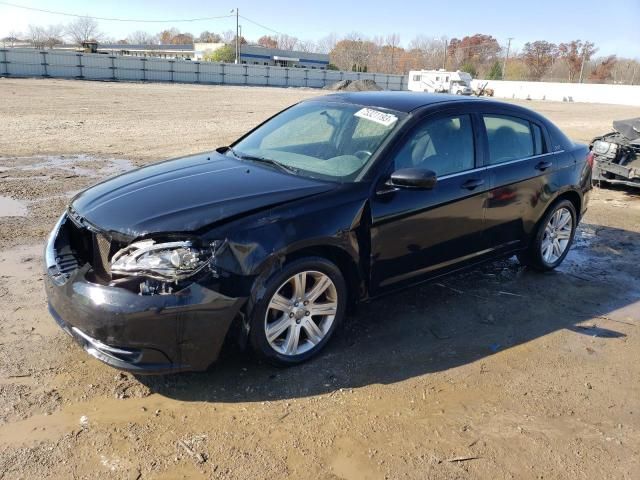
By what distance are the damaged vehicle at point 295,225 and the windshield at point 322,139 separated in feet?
0.05

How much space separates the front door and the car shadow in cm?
27

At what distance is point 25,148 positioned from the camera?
1134 cm

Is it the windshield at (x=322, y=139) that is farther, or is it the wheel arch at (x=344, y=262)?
the windshield at (x=322, y=139)

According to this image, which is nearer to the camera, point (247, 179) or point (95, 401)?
point (95, 401)

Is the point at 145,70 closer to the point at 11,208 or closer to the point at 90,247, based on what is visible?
the point at 11,208

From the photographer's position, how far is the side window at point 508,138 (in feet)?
15.5

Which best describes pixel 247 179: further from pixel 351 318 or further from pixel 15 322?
pixel 15 322

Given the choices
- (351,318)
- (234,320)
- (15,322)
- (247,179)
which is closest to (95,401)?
(234,320)

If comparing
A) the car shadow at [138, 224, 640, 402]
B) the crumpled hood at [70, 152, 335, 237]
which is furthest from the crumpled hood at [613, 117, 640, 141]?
the crumpled hood at [70, 152, 335, 237]

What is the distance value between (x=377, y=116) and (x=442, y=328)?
1.75 meters

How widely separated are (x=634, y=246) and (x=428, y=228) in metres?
4.11

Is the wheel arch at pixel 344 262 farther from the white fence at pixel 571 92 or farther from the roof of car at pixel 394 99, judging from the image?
the white fence at pixel 571 92

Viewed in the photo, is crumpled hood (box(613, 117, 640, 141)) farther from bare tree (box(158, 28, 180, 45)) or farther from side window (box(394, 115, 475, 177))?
bare tree (box(158, 28, 180, 45))

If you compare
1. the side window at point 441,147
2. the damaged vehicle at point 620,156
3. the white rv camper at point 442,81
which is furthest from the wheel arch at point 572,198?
the white rv camper at point 442,81
